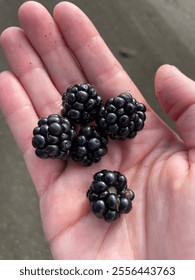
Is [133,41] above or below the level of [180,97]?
below

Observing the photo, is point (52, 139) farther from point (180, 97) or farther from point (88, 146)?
point (180, 97)

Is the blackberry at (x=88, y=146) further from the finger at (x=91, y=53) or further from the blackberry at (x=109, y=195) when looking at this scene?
the finger at (x=91, y=53)

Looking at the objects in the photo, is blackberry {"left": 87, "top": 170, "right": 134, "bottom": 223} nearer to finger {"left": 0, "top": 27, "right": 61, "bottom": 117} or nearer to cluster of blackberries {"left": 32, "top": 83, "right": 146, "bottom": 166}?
cluster of blackberries {"left": 32, "top": 83, "right": 146, "bottom": 166}

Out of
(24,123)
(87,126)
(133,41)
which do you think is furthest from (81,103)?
(133,41)

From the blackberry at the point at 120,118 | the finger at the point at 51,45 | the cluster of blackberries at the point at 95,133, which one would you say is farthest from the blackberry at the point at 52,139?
the finger at the point at 51,45

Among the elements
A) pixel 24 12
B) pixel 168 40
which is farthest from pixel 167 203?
pixel 168 40

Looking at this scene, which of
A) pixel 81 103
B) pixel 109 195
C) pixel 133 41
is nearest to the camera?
pixel 109 195

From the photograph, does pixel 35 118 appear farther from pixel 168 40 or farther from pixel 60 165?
pixel 168 40
